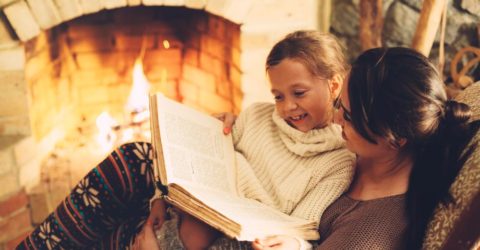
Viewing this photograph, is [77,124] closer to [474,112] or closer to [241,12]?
[241,12]

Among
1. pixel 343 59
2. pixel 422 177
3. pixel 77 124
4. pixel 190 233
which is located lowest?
pixel 77 124

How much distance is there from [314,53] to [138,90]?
4.12ft

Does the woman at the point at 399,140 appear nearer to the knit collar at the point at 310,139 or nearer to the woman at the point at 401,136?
the woman at the point at 401,136

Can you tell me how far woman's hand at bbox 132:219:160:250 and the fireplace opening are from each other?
936mm

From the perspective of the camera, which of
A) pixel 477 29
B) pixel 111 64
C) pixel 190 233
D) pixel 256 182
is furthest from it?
pixel 111 64

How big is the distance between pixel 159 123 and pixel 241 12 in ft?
2.82

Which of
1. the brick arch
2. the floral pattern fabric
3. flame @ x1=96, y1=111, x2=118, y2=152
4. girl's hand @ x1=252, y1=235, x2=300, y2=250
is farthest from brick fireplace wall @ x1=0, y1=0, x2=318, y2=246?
girl's hand @ x1=252, y1=235, x2=300, y2=250

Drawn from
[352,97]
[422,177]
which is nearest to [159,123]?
[352,97]

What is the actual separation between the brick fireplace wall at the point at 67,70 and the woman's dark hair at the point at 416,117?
1.02 meters

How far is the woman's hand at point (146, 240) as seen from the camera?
41.5 inches

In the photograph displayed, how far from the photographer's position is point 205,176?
1060 millimetres

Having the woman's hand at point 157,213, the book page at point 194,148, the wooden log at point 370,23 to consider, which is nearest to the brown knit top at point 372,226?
the book page at point 194,148

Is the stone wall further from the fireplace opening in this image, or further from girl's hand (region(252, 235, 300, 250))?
girl's hand (region(252, 235, 300, 250))

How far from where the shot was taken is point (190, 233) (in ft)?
3.38
